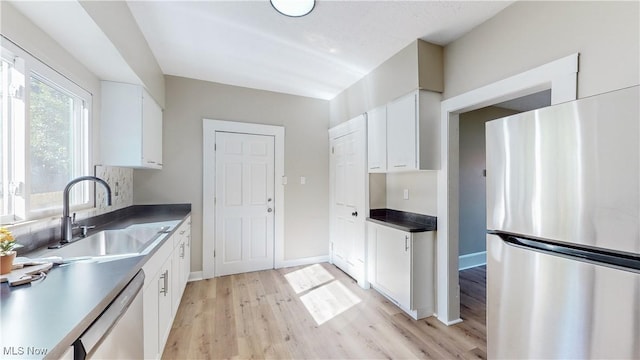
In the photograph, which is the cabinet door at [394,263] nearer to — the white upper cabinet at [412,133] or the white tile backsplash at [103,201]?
the white upper cabinet at [412,133]

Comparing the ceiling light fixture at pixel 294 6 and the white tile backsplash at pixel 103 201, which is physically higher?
the ceiling light fixture at pixel 294 6

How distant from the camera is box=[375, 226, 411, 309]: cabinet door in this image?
237 centimetres

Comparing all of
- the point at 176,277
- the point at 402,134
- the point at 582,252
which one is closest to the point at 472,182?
the point at 402,134

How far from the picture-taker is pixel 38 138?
5.33 ft

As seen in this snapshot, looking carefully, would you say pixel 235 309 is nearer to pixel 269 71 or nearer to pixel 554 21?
pixel 269 71

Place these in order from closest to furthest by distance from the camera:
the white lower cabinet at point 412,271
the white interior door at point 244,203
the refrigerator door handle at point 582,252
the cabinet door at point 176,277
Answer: the refrigerator door handle at point 582,252 → the cabinet door at point 176,277 → the white lower cabinet at point 412,271 → the white interior door at point 244,203

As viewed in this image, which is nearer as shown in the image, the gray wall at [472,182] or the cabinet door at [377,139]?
the cabinet door at [377,139]

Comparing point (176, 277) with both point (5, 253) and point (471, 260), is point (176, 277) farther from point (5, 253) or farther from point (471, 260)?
point (471, 260)

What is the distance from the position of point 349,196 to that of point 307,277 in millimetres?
1208

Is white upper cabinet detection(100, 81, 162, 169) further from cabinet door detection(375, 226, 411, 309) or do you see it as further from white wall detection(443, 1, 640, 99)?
white wall detection(443, 1, 640, 99)

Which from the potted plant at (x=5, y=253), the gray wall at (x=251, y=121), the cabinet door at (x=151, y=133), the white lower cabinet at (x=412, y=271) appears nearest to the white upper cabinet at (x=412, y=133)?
the white lower cabinet at (x=412, y=271)

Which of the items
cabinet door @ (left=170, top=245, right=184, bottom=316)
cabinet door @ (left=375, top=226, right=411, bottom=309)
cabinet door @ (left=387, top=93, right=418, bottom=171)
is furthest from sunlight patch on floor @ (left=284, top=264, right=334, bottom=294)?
cabinet door @ (left=387, top=93, right=418, bottom=171)

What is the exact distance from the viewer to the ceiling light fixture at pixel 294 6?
177cm

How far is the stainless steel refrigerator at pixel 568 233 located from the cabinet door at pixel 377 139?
1457 mm
